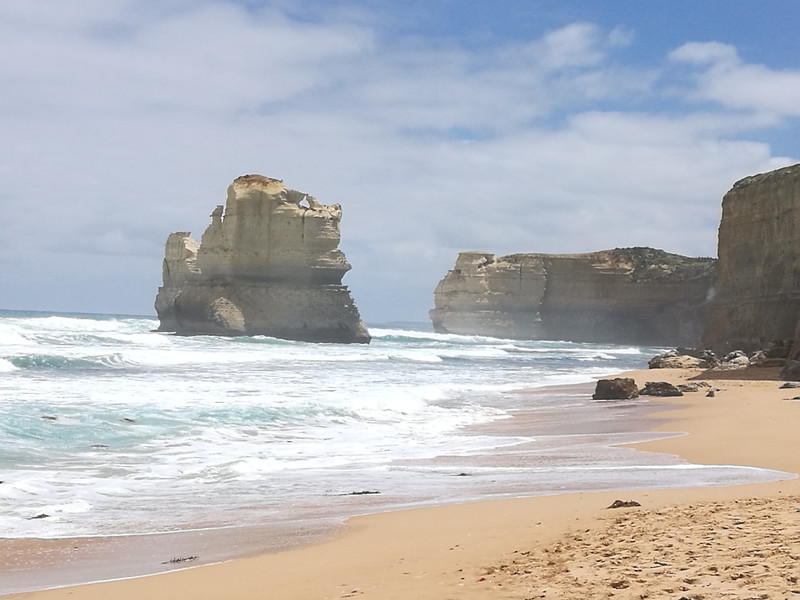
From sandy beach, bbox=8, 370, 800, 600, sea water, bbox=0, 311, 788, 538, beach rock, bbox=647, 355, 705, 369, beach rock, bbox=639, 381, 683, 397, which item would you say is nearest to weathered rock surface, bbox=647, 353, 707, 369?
beach rock, bbox=647, 355, 705, 369

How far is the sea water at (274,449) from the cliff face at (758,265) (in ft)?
42.6

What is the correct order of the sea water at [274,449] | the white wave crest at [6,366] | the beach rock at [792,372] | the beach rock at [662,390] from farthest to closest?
the white wave crest at [6,366], the beach rock at [792,372], the beach rock at [662,390], the sea water at [274,449]

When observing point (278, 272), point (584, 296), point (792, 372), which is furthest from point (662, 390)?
point (584, 296)

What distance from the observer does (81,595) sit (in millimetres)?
4723

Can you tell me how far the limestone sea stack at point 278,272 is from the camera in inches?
1929

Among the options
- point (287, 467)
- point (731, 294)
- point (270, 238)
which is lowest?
point (287, 467)

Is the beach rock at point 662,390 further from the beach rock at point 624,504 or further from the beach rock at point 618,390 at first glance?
the beach rock at point 624,504

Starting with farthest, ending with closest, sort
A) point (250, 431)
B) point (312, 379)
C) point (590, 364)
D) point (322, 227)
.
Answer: point (322, 227) < point (590, 364) < point (312, 379) < point (250, 431)

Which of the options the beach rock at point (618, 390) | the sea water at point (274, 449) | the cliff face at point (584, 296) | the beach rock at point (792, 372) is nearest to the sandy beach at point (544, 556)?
the sea water at point (274, 449)

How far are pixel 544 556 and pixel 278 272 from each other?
45.6 meters

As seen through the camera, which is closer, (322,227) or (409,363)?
(409,363)

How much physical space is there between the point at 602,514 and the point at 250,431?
7.42 meters

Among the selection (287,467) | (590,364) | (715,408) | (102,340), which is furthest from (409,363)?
(287,467)

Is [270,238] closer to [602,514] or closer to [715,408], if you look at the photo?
[715,408]
